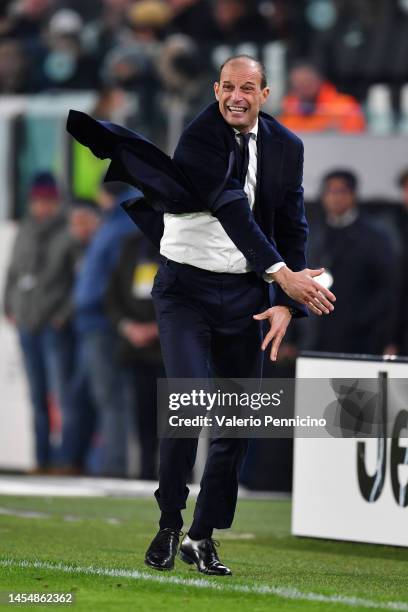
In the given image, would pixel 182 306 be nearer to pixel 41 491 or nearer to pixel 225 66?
pixel 225 66

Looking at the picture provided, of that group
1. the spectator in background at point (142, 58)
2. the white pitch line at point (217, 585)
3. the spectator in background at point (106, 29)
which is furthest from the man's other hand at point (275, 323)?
the spectator in background at point (106, 29)

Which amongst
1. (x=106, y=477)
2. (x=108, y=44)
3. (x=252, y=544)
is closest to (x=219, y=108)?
(x=252, y=544)

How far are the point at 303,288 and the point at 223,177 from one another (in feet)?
1.70

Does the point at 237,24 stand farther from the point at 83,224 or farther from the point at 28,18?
the point at 83,224

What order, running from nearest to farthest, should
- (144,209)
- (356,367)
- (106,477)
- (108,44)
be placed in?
1. (144,209)
2. (356,367)
3. (106,477)
4. (108,44)

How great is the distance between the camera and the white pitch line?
16.6 ft

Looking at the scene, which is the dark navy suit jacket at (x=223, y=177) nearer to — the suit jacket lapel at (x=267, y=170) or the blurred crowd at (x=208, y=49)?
the suit jacket lapel at (x=267, y=170)

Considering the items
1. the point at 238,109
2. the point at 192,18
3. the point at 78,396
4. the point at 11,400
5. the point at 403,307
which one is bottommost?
the point at 11,400

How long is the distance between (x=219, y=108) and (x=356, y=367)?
7.55ft

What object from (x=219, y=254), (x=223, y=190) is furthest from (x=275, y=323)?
(x=223, y=190)

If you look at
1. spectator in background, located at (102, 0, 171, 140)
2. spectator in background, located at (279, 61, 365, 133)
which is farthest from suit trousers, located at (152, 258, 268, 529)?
spectator in background, located at (102, 0, 171, 140)

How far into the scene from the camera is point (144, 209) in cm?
597

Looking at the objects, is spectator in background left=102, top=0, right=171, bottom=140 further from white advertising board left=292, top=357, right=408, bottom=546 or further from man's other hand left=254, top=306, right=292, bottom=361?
man's other hand left=254, top=306, right=292, bottom=361

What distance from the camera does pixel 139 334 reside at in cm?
1185
